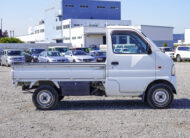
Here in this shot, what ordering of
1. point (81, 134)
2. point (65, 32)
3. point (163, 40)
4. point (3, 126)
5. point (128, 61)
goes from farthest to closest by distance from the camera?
point (65, 32) < point (163, 40) < point (128, 61) < point (3, 126) < point (81, 134)

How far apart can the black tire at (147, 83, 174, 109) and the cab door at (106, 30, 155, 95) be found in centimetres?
24

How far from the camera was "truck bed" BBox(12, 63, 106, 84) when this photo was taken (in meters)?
9.61

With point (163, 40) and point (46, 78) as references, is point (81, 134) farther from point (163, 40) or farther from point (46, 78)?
point (163, 40)

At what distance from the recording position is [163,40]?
77688 millimetres

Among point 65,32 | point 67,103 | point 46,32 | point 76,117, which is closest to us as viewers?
point 76,117

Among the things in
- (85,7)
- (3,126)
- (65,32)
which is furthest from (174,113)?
(85,7)

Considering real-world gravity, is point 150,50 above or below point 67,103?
above

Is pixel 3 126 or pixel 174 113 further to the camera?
pixel 174 113

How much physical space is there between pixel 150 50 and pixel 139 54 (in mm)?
332

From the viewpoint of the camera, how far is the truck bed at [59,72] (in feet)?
31.5

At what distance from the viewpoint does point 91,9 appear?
300 ft

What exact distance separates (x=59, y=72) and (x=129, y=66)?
2.03m

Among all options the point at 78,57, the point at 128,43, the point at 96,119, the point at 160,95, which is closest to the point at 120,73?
the point at 128,43

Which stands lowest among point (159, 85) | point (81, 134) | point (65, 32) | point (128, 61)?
point (81, 134)
